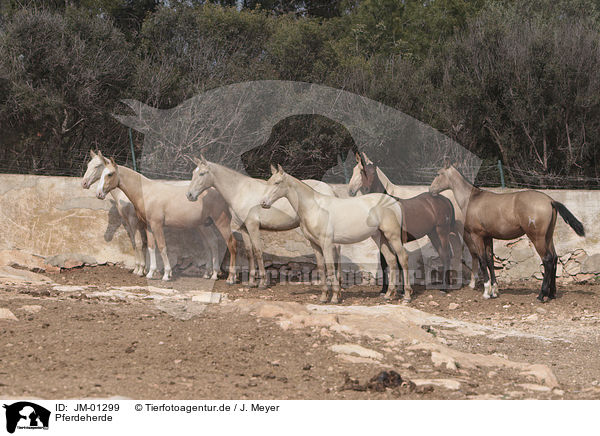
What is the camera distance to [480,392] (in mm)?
5281

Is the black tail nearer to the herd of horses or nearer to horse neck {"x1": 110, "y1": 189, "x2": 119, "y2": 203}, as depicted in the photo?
the herd of horses

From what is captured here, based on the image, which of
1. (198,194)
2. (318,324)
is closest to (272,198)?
(198,194)

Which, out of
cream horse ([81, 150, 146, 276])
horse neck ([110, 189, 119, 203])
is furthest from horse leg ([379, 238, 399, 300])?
horse neck ([110, 189, 119, 203])

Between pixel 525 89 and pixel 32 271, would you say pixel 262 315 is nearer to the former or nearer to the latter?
pixel 32 271

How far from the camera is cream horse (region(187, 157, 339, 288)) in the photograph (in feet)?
34.8

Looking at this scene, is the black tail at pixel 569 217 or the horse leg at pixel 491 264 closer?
the black tail at pixel 569 217

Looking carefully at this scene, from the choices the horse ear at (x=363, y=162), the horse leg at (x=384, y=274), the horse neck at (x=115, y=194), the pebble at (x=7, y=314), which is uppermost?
the horse ear at (x=363, y=162)

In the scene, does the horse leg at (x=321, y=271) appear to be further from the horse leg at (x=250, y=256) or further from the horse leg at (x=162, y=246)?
the horse leg at (x=162, y=246)

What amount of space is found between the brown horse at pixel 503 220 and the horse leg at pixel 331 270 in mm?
2353

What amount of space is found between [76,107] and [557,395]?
15.9 meters

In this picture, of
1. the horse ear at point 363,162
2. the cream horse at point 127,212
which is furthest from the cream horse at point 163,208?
the horse ear at point 363,162

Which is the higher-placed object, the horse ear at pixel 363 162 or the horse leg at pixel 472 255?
the horse ear at pixel 363 162

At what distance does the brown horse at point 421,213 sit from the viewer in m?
10.4
